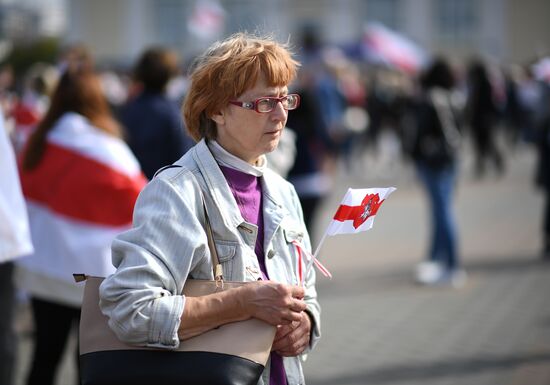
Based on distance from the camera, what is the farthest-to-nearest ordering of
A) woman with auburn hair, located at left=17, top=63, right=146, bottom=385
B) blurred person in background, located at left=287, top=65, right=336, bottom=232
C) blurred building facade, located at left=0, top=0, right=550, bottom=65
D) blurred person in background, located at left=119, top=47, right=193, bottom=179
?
blurred building facade, located at left=0, top=0, right=550, bottom=65 < blurred person in background, located at left=287, top=65, right=336, bottom=232 < blurred person in background, located at left=119, top=47, right=193, bottom=179 < woman with auburn hair, located at left=17, top=63, right=146, bottom=385

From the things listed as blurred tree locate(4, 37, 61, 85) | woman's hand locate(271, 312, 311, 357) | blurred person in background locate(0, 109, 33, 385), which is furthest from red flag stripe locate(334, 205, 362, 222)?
blurred tree locate(4, 37, 61, 85)

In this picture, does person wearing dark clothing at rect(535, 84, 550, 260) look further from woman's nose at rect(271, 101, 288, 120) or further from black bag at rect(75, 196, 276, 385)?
black bag at rect(75, 196, 276, 385)

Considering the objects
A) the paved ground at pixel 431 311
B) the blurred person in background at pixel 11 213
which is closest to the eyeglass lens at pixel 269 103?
the blurred person in background at pixel 11 213

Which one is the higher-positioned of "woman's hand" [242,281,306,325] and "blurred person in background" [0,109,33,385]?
"woman's hand" [242,281,306,325]

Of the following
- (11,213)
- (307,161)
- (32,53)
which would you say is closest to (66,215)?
(11,213)

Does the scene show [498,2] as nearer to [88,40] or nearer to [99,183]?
[88,40]

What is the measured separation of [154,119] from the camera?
18.2 ft

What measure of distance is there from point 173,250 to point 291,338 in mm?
442

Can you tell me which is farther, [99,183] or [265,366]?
[99,183]

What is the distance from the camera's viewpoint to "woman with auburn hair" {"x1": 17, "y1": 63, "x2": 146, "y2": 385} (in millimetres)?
4094

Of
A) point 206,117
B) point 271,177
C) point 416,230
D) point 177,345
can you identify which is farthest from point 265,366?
point 416,230

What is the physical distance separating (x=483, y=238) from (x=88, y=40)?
54.2 metres

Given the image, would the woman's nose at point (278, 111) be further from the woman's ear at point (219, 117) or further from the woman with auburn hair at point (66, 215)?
the woman with auburn hair at point (66, 215)

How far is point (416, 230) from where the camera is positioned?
10.5 m
